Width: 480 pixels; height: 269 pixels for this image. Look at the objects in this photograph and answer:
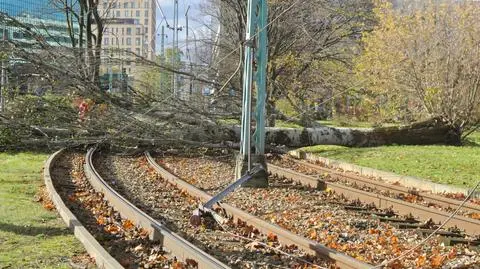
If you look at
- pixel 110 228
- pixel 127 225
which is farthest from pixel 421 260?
pixel 110 228

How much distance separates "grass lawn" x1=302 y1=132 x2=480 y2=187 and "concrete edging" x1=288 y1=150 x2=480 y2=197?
1.51ft

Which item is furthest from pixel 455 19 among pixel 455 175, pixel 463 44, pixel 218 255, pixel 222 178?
pixel 218 255

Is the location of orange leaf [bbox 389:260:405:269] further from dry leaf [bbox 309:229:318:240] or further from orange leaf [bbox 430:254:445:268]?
dry leaf [bbox 309:229:318:240]

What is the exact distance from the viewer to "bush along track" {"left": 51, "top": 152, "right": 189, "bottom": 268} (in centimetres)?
669

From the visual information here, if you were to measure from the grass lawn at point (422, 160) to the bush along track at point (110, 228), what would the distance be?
668 centimetres

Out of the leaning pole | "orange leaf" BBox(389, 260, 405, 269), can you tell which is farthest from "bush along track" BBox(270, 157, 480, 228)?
"orange leaf" BBox(389, 260, 405, 269)

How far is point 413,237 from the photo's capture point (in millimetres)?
7906

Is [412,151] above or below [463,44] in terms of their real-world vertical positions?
below

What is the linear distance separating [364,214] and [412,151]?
27.1ft

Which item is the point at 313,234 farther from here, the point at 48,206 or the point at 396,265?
the point at 48,206

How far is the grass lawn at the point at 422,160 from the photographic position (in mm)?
12812

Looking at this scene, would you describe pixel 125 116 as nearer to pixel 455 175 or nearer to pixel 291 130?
pixel 291 130

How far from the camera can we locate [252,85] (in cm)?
1244

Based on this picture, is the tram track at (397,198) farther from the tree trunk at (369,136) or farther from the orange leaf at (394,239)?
the tree trunk at (369,136)
